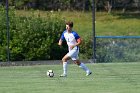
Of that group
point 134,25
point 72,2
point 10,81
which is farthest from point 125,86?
point 72,2

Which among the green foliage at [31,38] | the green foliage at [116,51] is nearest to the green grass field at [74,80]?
the green foliage at [31,38]

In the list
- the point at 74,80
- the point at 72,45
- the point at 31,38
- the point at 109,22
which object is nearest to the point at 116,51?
the point at 31,38

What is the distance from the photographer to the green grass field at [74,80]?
1475cm

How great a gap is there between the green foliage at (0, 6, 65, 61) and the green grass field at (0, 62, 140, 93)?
211 cm

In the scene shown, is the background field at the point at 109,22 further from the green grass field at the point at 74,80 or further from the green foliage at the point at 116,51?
the green grass field at the point at 74,80

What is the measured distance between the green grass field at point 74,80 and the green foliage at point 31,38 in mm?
2115

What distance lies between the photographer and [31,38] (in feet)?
81.1

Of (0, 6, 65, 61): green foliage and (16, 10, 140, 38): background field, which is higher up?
(0, 6, 65, 61): green foliage

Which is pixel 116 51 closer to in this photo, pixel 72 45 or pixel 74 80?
pixel 72 45

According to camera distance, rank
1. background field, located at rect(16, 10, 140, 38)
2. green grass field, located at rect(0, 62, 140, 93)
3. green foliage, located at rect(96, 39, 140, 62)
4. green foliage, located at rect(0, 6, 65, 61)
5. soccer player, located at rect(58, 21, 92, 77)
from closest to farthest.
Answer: green grass field, located at rect(0, 62, 140, 93)
soccer player, located at rect(58, 21, 92, 77)
green foliage, located at rect(0, 6, 65, 61)
green foliage, located at rect(96, 39, 140, 62)
background field, located at rect(16, 10, 140, 38)

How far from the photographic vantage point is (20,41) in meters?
24.5

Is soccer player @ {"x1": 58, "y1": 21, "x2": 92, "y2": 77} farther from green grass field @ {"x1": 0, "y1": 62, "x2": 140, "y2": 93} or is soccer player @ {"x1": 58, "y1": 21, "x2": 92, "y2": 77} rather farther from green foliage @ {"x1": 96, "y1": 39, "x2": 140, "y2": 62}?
green foliage @ {"x1": 96, "y1": 39, "x2": 140, "y2": 62}

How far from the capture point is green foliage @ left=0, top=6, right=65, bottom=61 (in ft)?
80.4

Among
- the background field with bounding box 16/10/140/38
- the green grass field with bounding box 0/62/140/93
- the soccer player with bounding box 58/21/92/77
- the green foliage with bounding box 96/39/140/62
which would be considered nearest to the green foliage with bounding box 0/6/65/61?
the green foliage with bounding box 96/39/140/62
